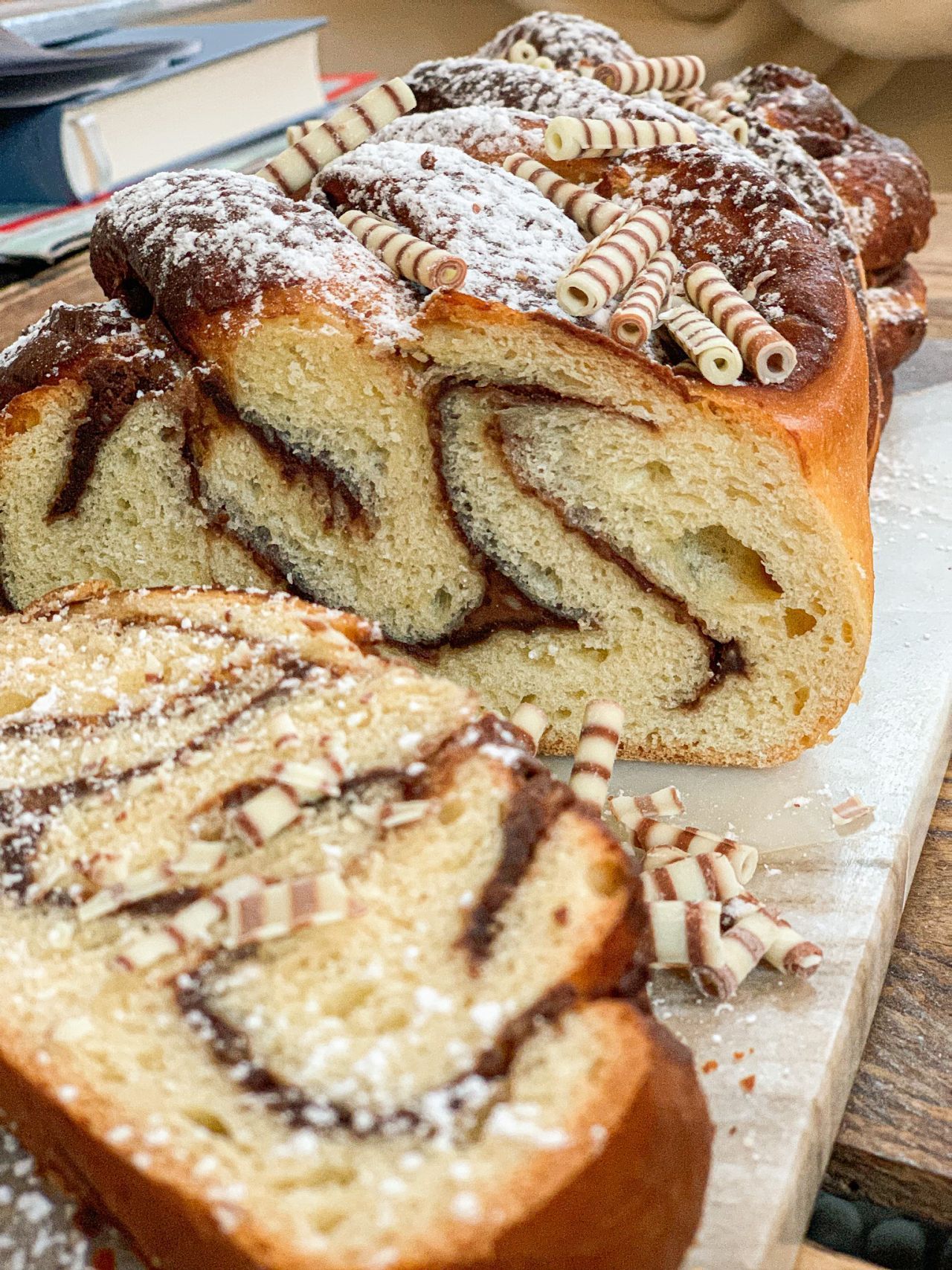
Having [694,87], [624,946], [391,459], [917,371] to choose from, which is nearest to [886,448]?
[917,371]

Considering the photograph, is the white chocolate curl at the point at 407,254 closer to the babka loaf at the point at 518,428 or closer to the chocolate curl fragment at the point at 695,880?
the babka loaf at the point at 518,428

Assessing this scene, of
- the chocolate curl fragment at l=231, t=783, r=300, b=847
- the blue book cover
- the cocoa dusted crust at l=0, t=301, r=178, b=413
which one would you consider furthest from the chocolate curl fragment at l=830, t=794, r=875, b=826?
the blue book cover

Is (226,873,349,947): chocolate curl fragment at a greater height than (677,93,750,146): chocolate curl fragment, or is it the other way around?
(677,93,750,146): chocolate curl fragment

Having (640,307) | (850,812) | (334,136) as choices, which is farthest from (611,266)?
(850,812)

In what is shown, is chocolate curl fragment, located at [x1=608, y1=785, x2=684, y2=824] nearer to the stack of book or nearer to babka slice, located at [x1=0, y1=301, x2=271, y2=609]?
babka slice, located at [x1=0, y1=301, x2=271, y2=609]

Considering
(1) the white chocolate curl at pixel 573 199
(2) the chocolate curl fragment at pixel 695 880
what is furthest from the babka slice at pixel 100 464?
(2) the chocolate curl fragment at pixel 695 880

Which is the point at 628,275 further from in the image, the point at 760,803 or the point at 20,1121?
the point at 20,1121

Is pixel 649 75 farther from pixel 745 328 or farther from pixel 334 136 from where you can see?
pixel 745 328
